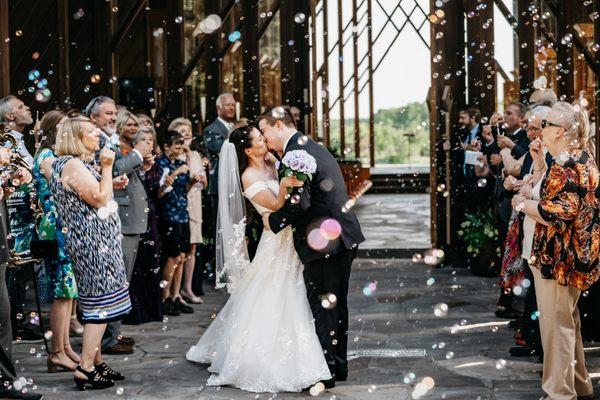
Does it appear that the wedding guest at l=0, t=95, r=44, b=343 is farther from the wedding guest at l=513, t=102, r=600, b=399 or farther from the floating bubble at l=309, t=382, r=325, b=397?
the wedding guest at l=513, t=102, r=600, b=399

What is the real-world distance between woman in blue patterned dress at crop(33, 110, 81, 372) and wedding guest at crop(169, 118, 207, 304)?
198 cm

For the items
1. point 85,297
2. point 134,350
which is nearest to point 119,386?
point 85,297

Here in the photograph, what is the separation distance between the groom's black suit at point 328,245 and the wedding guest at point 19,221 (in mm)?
2150

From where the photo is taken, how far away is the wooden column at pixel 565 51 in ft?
35.1

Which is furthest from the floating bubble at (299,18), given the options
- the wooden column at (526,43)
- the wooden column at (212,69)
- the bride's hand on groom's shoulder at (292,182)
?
the bride's hand on groom's shoulder at (292,182)

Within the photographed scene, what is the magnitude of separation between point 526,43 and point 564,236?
6.52 m

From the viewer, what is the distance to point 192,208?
8562 millimetres

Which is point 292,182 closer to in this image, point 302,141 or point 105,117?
point 302,141

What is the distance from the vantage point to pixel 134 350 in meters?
6.70

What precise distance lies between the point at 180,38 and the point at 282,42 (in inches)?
73.0

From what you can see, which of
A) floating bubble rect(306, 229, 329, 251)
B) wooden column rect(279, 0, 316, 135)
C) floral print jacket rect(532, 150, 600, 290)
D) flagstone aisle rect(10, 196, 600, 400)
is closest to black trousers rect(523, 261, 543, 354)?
flagstone aisle rect(10, 196, 600, 400)

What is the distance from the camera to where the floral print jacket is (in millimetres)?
4777

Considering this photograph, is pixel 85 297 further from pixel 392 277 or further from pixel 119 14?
pixel 119 14

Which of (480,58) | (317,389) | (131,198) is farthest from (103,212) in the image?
(480,58)
